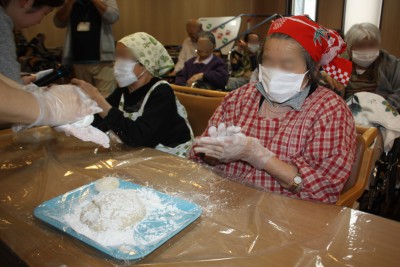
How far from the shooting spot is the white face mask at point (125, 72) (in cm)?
182

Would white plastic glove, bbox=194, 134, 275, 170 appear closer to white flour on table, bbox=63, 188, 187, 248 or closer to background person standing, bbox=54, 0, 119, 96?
white flour on table, bbox=63, 188, 187, 248

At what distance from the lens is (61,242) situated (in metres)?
0.80

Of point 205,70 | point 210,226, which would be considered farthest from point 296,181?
point 205,70

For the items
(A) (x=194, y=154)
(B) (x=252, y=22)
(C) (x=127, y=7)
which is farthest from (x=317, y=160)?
(B) (x=252, y=22)

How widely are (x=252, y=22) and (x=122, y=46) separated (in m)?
6.87

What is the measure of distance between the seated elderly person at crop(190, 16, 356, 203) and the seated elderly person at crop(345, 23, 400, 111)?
1214 millimetres

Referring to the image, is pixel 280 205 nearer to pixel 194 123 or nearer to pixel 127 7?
pixel 194 123

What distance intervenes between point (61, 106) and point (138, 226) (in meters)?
0.41

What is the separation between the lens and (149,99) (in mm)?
1722

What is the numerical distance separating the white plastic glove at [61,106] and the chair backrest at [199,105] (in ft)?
2.72

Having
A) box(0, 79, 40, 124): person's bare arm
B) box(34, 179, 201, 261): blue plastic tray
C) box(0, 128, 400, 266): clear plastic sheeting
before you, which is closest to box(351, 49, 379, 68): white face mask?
box(0, 128, 400, 266): clear plastic sheeting

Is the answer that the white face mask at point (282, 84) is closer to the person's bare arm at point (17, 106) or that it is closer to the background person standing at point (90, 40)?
the person's bare arm at point (17, 106)

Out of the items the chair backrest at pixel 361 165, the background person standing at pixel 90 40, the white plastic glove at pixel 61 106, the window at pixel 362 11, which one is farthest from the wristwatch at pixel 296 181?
the window at pixel 362 11

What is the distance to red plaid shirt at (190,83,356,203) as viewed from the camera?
112 cm
